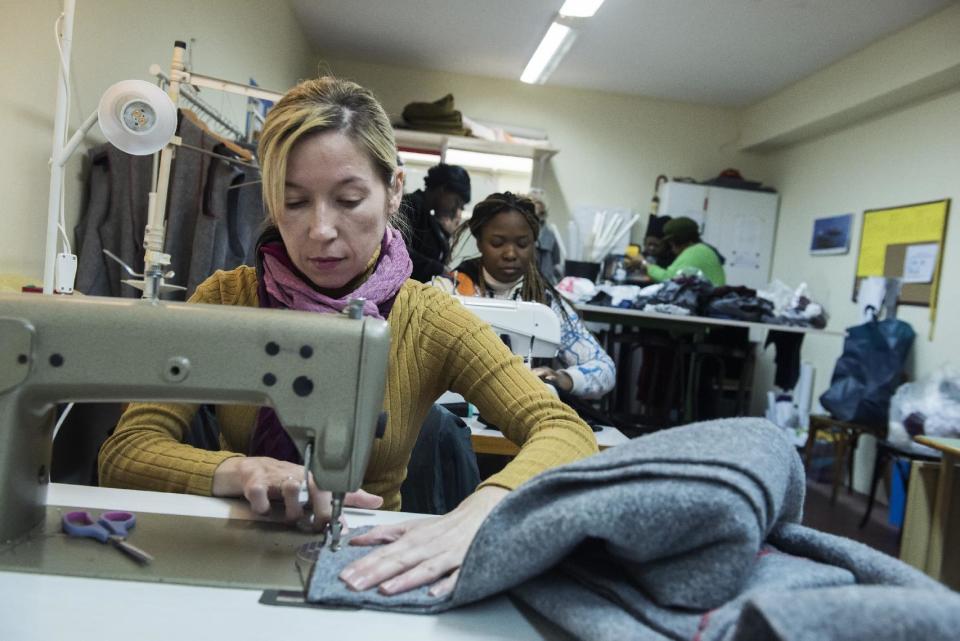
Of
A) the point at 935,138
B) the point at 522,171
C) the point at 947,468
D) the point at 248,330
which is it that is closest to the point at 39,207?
the point at 248,330

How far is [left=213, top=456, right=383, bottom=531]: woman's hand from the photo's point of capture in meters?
0.82

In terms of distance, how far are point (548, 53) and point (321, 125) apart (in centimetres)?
451

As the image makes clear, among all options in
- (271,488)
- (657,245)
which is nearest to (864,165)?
(657,245)

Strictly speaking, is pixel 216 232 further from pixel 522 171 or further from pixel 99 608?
pixel 522 171

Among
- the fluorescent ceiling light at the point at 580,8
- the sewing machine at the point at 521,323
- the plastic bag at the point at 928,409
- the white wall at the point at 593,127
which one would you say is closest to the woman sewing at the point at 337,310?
the sewing machine at the point at 521,323

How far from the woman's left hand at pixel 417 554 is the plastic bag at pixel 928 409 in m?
3.53

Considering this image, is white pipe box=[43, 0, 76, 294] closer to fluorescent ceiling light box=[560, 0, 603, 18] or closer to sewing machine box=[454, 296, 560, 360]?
sewing machine box=[454, 296, 560, 360]

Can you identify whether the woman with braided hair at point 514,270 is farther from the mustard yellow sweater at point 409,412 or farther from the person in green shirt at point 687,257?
the person in green shirt at point 687,257

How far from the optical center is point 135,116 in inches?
56.7

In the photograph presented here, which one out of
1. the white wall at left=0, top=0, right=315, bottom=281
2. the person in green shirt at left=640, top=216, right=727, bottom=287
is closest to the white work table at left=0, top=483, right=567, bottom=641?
the white wall at left=0, top=0, right=315, bottom=281

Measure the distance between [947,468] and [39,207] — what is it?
3112 millimetres

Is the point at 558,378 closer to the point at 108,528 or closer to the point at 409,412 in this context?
the point at 409,412

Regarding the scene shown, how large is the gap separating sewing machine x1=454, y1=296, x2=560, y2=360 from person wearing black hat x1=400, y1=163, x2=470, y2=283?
1310 mm

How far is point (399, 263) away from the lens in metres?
1.20
